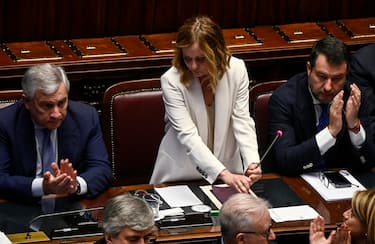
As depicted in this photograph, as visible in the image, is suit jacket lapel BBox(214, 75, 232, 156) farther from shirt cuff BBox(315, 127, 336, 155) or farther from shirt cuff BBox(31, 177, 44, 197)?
shirt cuff BBox(31, 177, 44, 197)

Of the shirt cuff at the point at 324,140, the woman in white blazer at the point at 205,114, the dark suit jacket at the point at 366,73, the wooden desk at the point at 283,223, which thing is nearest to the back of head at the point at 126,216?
the wooden desk at the point at 283,223

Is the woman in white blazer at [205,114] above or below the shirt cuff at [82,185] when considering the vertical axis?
above

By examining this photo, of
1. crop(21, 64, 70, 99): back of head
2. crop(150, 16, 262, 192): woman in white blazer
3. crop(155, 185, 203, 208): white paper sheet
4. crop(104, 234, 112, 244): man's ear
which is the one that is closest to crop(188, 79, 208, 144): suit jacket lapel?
crop(150, 16, 262, 192): woman in white blazer

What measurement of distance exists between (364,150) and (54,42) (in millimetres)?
2209

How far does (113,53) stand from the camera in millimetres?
7293

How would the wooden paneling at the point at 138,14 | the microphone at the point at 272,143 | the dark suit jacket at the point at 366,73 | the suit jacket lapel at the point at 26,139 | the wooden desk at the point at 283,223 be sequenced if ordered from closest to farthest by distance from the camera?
the wooden desk at the point at 283,223, the suit jacket lapel at the point at 26,139, the microphone at the point at 272,143, the dark suit jacket at the point at 366,73, the wooden paneling at the point at 138,14

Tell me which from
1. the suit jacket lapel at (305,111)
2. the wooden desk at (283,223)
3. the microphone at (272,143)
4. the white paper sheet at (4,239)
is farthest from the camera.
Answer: the suit jacket lapel at (305,111)

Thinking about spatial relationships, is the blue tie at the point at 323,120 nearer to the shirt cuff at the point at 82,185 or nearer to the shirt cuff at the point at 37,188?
the shirt cuff at the point at 82,185

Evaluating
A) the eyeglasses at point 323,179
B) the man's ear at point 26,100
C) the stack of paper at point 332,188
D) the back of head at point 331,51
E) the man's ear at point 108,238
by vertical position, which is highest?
the back of head at point 331,51

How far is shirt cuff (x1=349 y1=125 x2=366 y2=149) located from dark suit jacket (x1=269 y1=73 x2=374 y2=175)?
2 cm

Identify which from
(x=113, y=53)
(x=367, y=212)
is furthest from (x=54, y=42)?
(x=367, y=212)

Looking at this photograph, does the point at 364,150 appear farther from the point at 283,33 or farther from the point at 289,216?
the point at 283,33

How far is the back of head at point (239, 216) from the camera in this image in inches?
201

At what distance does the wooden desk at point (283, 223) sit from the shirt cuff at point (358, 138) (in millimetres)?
352
